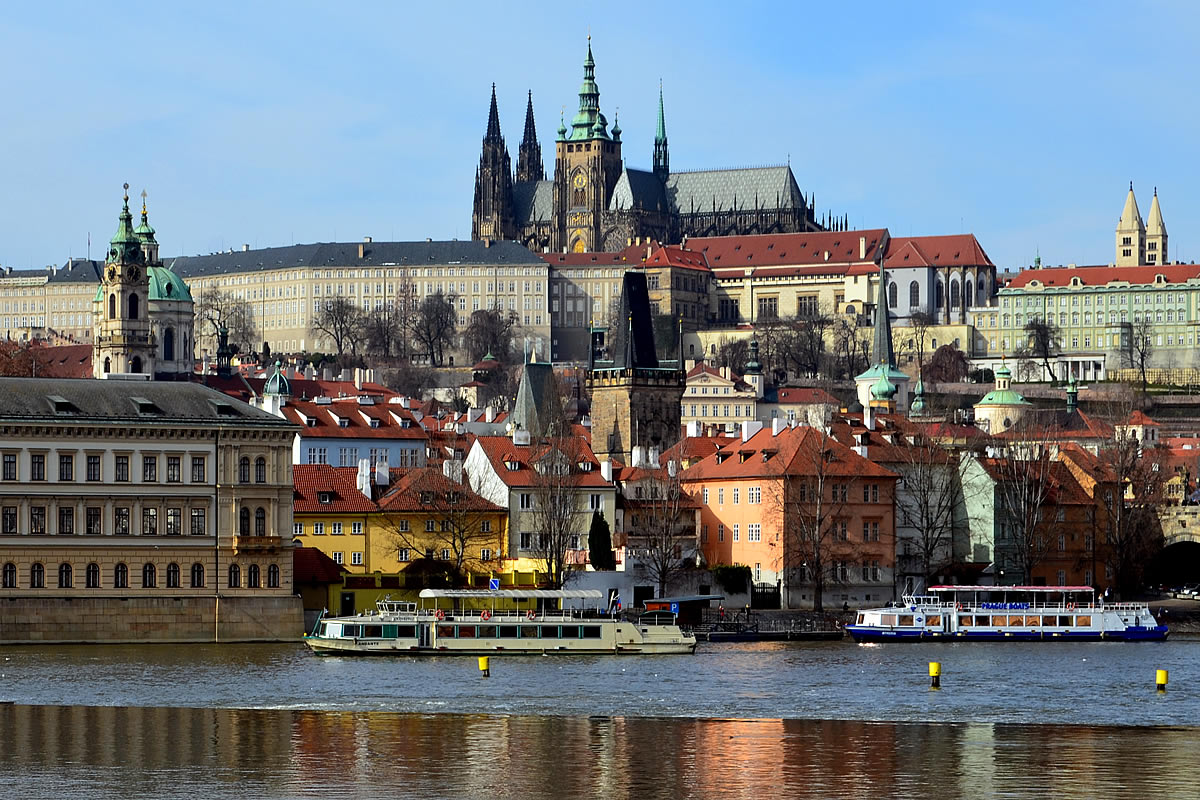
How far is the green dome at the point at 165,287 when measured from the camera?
7229 inches

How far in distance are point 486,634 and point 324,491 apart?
1505cm

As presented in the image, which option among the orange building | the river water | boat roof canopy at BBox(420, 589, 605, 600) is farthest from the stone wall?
the orange building

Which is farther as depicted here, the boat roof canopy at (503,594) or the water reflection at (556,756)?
the boat roof canopy at (503,594)

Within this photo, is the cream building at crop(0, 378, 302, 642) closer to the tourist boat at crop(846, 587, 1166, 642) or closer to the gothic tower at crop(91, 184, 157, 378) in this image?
the tourist boat at crop(846, 587, 1166, 642)

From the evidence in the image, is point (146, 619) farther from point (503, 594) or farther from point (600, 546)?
point (600, 546)

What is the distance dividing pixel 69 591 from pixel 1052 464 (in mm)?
44989

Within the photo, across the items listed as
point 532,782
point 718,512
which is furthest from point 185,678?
point 718,512

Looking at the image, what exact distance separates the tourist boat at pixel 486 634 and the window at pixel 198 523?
4.46 metres

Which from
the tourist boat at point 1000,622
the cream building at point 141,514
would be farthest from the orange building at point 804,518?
the cream building at point 141,514

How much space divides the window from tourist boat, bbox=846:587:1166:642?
817 inches

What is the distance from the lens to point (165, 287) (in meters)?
185

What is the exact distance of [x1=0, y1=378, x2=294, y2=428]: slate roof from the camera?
72.0 metres

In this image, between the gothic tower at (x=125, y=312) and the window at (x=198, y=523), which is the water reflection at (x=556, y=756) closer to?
the window at (x=198, y=523)

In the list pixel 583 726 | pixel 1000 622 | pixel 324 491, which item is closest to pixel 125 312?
pixel 324 491
